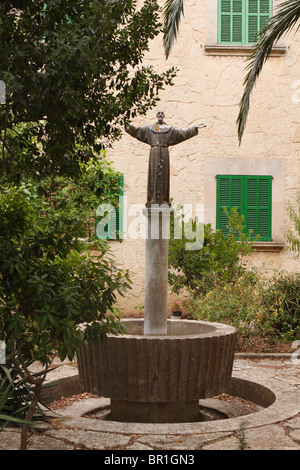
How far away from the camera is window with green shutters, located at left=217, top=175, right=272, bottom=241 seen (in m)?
10.9

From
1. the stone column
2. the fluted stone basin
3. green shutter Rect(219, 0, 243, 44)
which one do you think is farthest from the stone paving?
green shutter Rect(219, 0, 243, 44)

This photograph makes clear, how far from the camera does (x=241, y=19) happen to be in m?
11.3

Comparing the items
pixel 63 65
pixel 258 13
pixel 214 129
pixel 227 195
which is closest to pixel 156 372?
pixel 63 65

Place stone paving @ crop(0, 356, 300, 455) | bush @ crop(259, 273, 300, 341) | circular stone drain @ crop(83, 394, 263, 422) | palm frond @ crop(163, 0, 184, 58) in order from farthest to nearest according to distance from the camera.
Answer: bush @ crop(259, 273, 300, 341)
palm frond @ crop(163, 0, 184, 58)
circular stone drain @ crop(83, 394, 263, 422)
stone paving @ crop(0, 356, 300, 455)

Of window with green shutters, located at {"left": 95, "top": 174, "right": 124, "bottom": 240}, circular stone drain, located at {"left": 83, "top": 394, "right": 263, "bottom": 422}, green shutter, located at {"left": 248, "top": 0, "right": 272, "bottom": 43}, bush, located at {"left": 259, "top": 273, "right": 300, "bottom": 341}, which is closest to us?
circular stone drain, located at {"left": 83, "top": 394, "right": 263, "bottom": 422}

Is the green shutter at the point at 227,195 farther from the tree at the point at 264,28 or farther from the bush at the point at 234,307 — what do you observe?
the tree at the point at 264,28

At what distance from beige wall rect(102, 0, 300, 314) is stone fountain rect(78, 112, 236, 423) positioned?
18.8 ft

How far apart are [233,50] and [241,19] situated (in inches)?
30.0

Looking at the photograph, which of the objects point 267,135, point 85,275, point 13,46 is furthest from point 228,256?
point 13,46

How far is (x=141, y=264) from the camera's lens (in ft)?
35.7

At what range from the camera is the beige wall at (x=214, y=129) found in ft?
35.7

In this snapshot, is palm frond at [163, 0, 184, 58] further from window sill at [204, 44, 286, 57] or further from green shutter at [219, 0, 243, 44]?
green shutter at [219, 0, 243, 44]

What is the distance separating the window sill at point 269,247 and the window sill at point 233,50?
3680 mm
